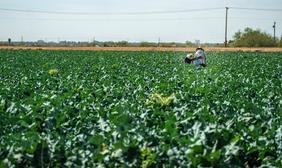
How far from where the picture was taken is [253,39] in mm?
91625

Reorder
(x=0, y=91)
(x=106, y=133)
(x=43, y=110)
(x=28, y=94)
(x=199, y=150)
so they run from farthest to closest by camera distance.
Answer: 1. (x=28, y=94)
2. (x=0, y=91)
3. (x=43, y=110)
4. (x=106, y=133)
5. (x=199, y=150)

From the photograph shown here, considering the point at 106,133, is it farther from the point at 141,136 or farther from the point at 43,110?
the point at 43,110

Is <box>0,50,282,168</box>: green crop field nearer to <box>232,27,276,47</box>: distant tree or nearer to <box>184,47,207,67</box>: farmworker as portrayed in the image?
<box>184,47,207,67</box>: farmworker

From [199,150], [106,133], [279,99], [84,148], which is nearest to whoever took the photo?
[199,150]

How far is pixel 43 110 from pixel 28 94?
14.5ft

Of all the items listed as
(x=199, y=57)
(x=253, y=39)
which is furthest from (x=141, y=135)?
(x=253, y=39)

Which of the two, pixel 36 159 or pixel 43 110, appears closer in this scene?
pixel 36 159

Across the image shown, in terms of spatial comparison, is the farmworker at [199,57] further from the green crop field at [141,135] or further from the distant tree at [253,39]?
the distant tree at [253,39]

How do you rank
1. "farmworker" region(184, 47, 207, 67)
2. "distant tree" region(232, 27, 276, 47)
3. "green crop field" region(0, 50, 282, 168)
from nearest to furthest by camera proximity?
"green crop field" region(0, 50, 282, 168)
"farmworker" region(184, 47, 207, 67)
"distant tree" region(232, 27, 276, 47)

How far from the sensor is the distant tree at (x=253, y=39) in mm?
90625

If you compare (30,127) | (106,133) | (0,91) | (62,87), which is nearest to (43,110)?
(30,127)

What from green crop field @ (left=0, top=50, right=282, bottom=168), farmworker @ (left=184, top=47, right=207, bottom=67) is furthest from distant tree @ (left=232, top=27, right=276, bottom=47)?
green crop field @ (left=0, top=50, right=282, bottom=168)

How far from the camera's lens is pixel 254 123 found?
742 centimetres

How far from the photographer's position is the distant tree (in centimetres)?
9062
